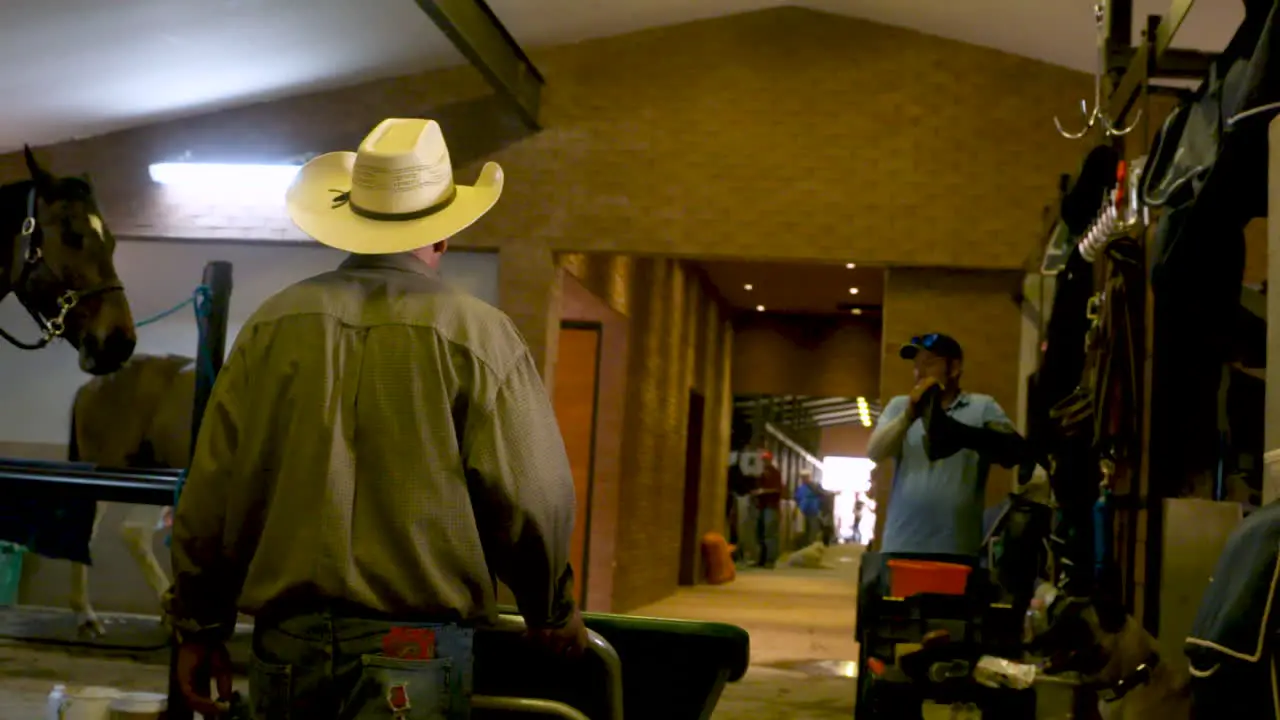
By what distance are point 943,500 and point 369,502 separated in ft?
9.13

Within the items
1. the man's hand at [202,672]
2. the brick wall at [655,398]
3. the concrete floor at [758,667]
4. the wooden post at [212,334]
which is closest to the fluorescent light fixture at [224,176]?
the brick wall at [655,398]

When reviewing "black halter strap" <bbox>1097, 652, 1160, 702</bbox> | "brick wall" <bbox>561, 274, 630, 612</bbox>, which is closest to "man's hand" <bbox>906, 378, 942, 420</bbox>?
"black halter strap" <bbox>1097, 652, 1160, 702</bbox>

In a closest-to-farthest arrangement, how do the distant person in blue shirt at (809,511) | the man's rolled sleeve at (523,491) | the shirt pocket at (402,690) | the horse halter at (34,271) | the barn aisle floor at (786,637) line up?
the shirt pocket at (402,690) < the man's rolled sleeve at (523,491) < the horse halter at (34,271) < the barn aisle floor at (786,637) < the distant person in blue shirt at (809,511)

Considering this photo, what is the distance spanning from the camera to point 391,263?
2.15 meters

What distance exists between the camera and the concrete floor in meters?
5.26

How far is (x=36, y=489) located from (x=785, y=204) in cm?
409

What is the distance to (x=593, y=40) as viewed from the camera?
745 cm

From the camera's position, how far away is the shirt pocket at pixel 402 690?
1.82 metres

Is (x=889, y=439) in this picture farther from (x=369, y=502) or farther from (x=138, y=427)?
Result: (x=138, y=427)

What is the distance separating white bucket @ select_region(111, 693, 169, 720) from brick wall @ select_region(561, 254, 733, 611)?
475cm

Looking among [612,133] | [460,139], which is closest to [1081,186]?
[612,133]

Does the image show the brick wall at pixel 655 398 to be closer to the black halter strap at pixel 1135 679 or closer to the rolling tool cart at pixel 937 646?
the rolling tool cart at pixel 937 646

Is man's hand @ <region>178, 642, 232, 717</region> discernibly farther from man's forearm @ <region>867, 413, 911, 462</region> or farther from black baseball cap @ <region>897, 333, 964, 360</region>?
black baseball cap @ <region>897, 333, 964, 360</region>

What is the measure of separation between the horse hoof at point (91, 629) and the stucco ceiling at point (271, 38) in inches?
111
